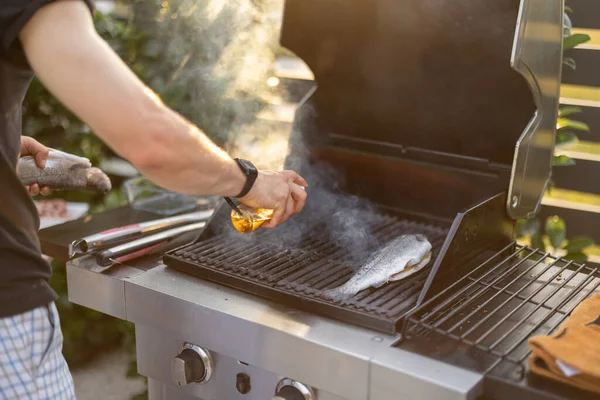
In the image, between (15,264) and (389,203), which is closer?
(15,264)

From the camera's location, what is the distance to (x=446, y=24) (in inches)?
69.9

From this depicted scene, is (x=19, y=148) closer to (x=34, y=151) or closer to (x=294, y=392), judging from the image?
(x=34, y=151)

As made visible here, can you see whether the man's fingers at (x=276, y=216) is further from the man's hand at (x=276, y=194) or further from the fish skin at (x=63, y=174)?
the fish skin at (x=63, y=174)

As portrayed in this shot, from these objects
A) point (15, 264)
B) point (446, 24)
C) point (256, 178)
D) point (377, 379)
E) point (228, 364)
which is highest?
point (446, 24)

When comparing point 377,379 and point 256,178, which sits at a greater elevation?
point 256,178

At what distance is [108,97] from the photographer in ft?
3.40

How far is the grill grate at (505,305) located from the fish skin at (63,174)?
2.82 feet

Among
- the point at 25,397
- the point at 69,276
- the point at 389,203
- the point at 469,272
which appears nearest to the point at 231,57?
the point at 389,203

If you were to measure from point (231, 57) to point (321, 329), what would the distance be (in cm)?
169

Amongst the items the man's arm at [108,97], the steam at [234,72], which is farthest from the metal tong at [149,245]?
the man's arm at [108,97]

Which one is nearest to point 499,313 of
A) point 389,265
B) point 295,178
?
point 389,265

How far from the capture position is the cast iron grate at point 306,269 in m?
1.35

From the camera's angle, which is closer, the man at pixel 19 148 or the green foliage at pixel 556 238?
the man at pixel 19 148

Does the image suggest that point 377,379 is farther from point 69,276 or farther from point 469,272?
point 69,276
